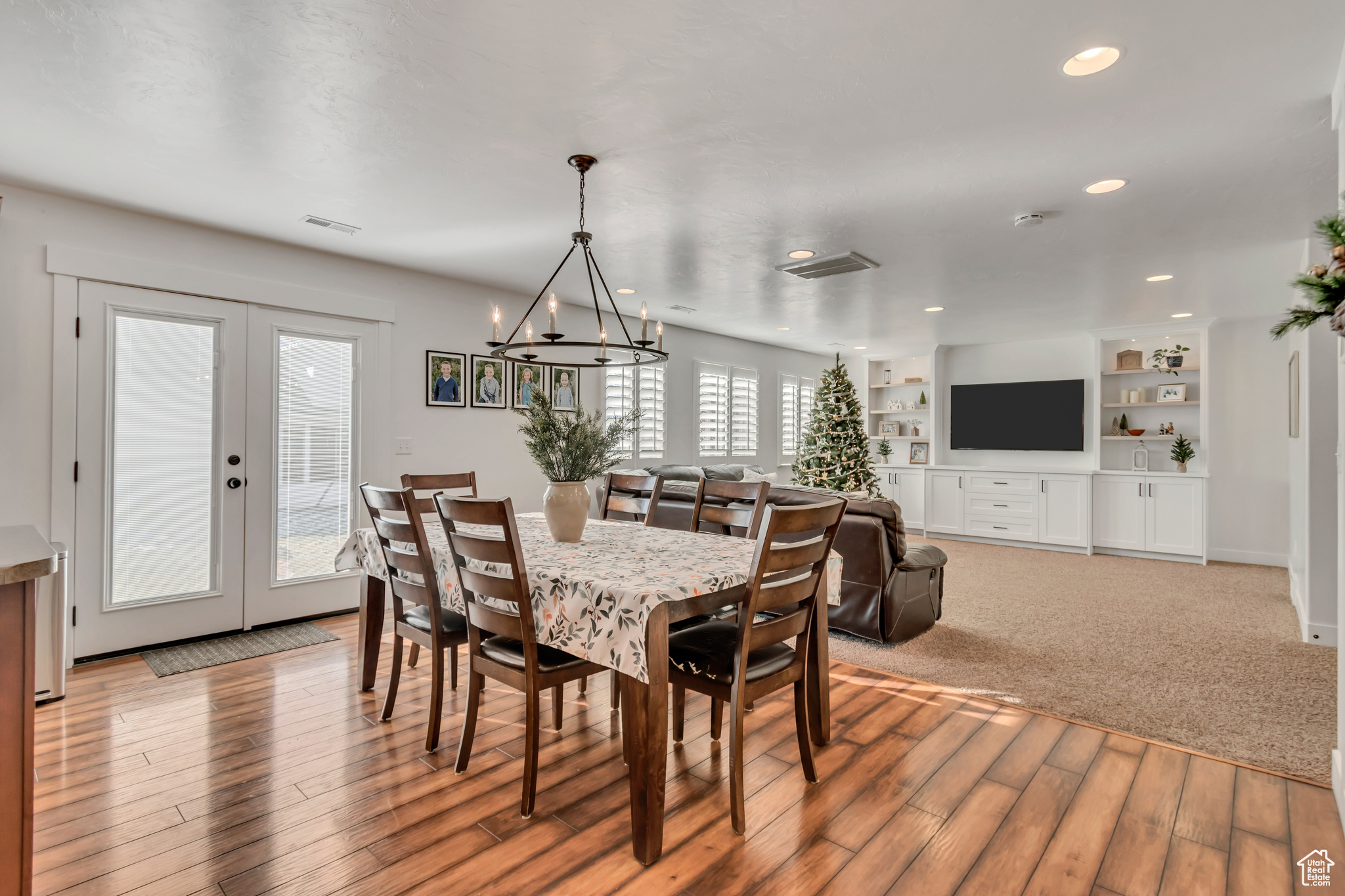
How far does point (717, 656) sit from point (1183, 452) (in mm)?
6591

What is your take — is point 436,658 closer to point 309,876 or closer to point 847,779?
point 309,876

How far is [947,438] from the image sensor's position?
8289 mm

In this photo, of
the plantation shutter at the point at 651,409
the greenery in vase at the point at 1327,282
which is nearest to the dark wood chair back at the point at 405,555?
the greenery in vase at the point at 1327,282

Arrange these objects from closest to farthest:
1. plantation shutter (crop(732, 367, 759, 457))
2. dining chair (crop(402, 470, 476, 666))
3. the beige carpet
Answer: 1. the beige carpet
2. dining chair (crop(402, 470, 476, 666))
3. plantation shutter (crop(732, 367, 759, 457))

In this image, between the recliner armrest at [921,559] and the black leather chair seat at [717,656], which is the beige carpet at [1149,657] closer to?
the recliner armrest at [921,559]

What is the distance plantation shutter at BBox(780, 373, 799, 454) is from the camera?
27.5 feet

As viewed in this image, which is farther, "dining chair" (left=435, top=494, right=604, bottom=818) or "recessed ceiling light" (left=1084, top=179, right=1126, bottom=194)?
"recessed ceiling light" (left=1084, top=179, right=1126, bottom=194)

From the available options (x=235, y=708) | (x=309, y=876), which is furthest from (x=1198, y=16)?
(x=235, y=708)

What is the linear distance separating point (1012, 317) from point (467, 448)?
510cm

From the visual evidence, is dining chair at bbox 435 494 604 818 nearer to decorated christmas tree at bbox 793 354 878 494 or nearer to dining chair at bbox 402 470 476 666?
dining chair at bbox 402 470 476 666

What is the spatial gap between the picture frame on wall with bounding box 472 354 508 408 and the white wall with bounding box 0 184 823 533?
72mm

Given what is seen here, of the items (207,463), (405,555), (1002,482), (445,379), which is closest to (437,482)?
(405,555)

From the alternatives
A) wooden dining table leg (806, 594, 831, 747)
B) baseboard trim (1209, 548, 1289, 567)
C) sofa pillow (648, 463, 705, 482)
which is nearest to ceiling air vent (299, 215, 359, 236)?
sofa pillow (648, 463, 705, 482)

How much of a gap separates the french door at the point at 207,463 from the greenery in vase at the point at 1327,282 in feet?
15.0
